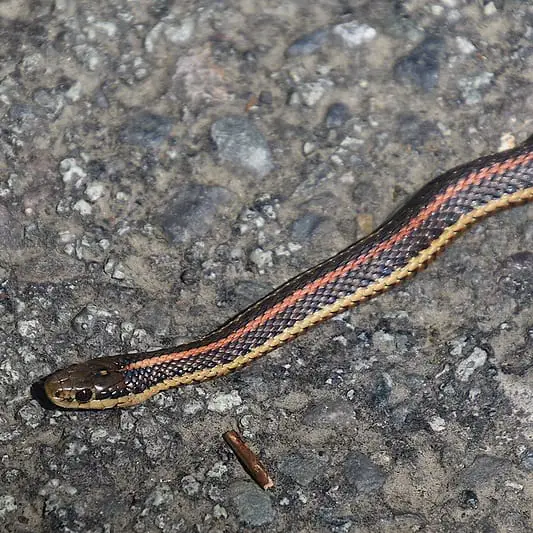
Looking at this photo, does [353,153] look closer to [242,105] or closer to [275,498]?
[242,105]

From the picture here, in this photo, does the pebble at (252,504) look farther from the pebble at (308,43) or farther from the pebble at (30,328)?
the pebble at (308,43)

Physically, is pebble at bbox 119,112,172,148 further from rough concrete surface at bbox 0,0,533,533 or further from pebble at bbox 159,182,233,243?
pebble at bbox 159,182,233,243

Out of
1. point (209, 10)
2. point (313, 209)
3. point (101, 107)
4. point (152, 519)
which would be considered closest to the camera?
point (152, 519)

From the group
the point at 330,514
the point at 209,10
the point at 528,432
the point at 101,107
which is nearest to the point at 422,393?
the point at 528,432

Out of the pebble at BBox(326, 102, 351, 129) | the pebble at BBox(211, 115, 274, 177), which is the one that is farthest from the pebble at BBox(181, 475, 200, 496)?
the pebble at BBox(326, 102, 351, 129)

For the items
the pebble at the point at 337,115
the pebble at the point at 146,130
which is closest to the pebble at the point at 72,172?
the pebble at the point at 146,130
